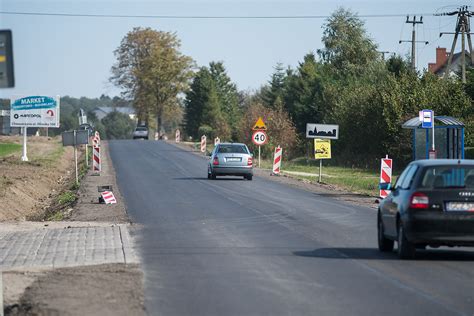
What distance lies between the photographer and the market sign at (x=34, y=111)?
207ft

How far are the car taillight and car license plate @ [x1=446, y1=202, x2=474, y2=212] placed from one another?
1.02 feet

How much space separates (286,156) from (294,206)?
4221 centimetres

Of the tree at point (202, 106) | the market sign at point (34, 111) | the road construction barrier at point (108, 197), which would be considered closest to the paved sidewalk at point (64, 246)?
the road construction barrier at point (108, 197)

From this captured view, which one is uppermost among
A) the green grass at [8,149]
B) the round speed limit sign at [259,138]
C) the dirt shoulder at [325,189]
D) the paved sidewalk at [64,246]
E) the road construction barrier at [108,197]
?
the round speed limit sign at [259,138]

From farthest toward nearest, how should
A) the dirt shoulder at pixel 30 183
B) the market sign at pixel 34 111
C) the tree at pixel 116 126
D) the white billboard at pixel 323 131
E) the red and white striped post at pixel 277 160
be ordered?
the tree at pixel 116 126 < the market sign at pixel 34 111 < the red and white striped post at pixel 277 160 < the white billboard at pixel 323 131 < the dirt shoulder at pixel 30 183

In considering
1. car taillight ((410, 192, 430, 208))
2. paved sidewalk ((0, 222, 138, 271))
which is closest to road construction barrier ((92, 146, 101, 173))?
paved sidewalk ((0, 222, 138, 271))

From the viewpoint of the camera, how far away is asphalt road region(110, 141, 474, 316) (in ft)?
34.0

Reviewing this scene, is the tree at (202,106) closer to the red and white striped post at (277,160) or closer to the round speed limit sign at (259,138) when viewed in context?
the round speed limit sign at (259,138)

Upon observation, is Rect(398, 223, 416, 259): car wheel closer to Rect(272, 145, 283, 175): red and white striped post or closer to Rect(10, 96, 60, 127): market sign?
Rect(272, 145, 283, 175): red and white striped post

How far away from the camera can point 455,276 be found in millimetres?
12680

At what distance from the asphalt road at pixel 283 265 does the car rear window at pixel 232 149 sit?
1298 centimetres

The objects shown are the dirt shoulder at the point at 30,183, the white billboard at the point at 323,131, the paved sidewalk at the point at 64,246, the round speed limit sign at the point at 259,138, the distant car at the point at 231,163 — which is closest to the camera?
the paved sidewalk at the point at 64,246

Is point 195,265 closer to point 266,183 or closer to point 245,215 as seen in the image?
point 245,215

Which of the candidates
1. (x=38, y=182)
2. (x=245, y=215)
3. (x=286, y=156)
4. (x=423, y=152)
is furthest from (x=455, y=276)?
(x=286, y=156)
